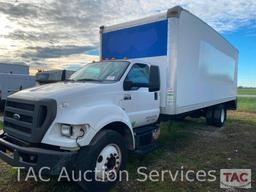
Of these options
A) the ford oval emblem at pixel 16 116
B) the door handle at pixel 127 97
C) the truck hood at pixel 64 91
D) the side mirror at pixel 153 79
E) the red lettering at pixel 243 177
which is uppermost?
the side mirror at pixel 153 79

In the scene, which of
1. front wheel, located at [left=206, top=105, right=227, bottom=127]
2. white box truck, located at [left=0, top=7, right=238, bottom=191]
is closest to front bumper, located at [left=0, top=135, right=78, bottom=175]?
white box truck, located at [left=0, top=7, right=238, bottom=191]

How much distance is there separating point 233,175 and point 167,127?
4503 millimetres

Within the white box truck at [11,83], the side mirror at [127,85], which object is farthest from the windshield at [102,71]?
the white box truck at [11,83]

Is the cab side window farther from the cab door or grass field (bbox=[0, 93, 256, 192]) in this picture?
grass field (bbox=[0, 93, 256, 192])

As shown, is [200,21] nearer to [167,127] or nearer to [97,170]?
[167,127]

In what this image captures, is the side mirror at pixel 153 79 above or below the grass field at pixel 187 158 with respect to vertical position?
above

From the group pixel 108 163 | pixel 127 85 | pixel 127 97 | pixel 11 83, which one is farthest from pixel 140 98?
pixel 11 83

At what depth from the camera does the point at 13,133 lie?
4383mm

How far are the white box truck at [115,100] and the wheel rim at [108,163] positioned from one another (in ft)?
0.05

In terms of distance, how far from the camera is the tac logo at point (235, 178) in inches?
197

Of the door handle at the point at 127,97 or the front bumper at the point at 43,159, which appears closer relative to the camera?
the front bumper at the point at 43,159

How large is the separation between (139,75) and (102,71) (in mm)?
839

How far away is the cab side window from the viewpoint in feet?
18.3

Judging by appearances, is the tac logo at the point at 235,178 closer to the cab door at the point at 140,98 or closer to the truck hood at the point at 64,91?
the cab door at the point at 140,98
